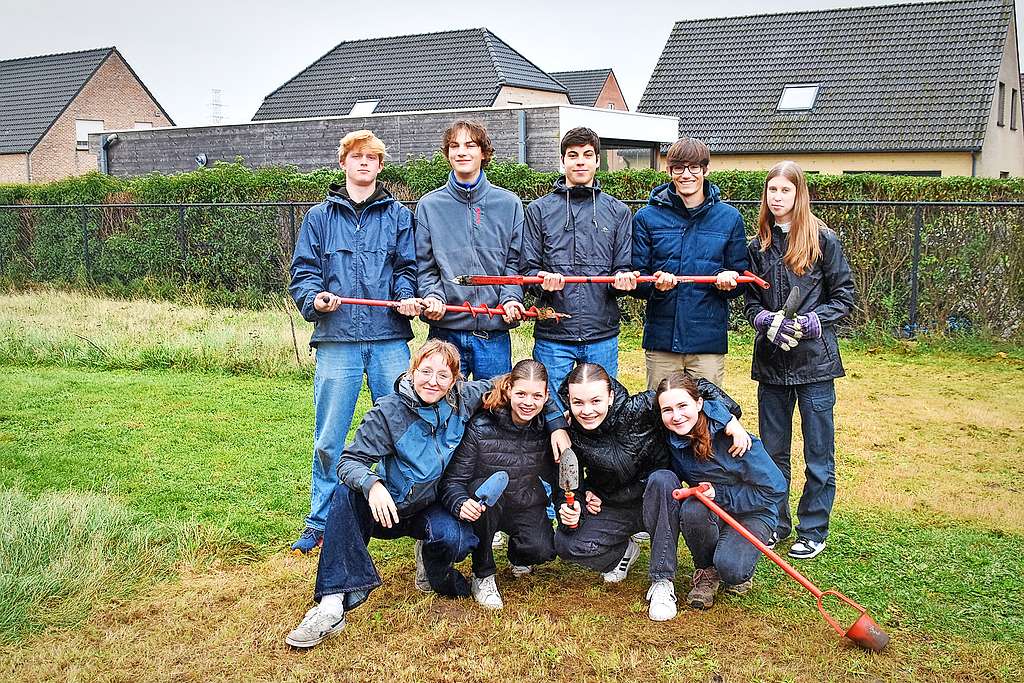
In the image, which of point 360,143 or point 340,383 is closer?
point 360,143

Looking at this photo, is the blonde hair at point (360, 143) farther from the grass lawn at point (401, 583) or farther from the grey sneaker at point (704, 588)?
the grey sneaker at point (704, 588)

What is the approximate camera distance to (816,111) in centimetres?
2138

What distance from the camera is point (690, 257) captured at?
4.43 meters

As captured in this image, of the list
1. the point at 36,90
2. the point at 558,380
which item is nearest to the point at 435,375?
the point at 558,380

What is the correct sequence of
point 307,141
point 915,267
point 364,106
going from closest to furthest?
point 915,267 < point 307,141 < point 364,106

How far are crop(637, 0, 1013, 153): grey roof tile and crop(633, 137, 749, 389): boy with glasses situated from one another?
17002 millimetres

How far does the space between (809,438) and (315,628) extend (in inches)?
89.3

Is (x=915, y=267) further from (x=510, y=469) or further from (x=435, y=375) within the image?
(x=435, y=375)

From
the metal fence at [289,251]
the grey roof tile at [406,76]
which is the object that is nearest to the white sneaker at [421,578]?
the metal fence at [289,251]

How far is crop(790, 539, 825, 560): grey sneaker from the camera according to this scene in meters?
4.36

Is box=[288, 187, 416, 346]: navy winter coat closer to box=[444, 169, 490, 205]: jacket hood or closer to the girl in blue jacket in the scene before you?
box=[444, 169, 490, 205]: jacket hood

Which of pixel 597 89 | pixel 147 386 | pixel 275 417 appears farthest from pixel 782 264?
pixel 597 89

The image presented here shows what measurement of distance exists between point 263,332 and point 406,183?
4.33m

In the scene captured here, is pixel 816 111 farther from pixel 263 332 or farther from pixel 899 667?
pixel 899 667
